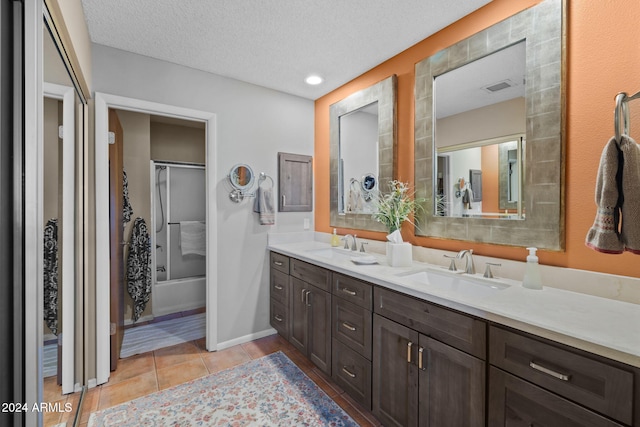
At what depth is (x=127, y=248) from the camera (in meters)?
3.08

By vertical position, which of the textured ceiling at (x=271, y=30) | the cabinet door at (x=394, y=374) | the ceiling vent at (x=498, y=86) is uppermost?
the textured ceiling at (x=271, y=30)

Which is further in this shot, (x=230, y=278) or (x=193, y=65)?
(x=230, y=278)

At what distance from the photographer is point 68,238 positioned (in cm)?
161

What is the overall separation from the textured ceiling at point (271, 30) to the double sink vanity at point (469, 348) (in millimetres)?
1563

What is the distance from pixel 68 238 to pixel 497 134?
2494 mm

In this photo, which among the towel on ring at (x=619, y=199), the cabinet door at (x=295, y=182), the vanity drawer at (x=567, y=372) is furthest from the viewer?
the cabinet door at (x=295, y=182)

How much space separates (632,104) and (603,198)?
587mm

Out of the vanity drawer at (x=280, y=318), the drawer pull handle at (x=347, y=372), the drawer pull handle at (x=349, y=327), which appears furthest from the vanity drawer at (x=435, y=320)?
the vanity drawer at (x=280, y=318)

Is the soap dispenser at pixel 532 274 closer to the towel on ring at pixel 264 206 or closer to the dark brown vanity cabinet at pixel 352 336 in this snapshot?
the dark brown vanity cabinet at pixel 352 336

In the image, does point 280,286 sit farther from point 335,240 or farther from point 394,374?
point 394,374

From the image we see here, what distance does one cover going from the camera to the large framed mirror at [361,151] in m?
2.33

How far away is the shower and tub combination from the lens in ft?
11.2

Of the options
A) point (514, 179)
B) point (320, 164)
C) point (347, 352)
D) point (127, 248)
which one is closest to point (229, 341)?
point (347, 352)

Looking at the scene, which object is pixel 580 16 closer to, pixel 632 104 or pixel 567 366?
pixel 632 104
